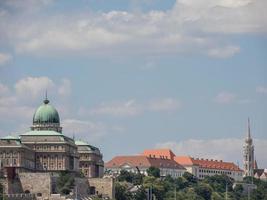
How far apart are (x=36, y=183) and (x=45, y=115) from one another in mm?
23894

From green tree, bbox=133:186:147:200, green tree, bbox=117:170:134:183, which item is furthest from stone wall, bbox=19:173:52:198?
green tree, bbox=117:170:134:183

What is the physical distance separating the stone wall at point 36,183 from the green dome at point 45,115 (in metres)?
21.9

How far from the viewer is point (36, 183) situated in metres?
149

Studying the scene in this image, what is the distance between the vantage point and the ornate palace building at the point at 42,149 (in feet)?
513

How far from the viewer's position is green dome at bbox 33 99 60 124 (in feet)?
561

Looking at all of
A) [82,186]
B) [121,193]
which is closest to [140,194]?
[121,193]

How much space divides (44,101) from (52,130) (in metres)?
5.48

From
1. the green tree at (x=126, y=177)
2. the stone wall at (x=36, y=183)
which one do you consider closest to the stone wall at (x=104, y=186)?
the stone wall at (x=36, y=183)

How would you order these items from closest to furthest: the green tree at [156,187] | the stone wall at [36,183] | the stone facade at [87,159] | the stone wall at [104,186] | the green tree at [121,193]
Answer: the stone wall at [36,183] < the stone wall at [104,186] < the green tree at [121,193] < the stone facade at [87,159] < the green tree at [156,187]

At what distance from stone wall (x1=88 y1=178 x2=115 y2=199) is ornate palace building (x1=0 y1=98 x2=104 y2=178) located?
308 centimetres

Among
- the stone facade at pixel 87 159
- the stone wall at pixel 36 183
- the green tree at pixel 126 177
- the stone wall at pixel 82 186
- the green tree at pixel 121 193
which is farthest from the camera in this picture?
the green tree at pixel 126 177

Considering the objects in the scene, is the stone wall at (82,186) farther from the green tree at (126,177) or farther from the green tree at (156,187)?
the green tree at (126,177)

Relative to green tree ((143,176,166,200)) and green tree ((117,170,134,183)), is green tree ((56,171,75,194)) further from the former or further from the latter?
green tree ((117,170,134,183))

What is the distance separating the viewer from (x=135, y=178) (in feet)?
640
